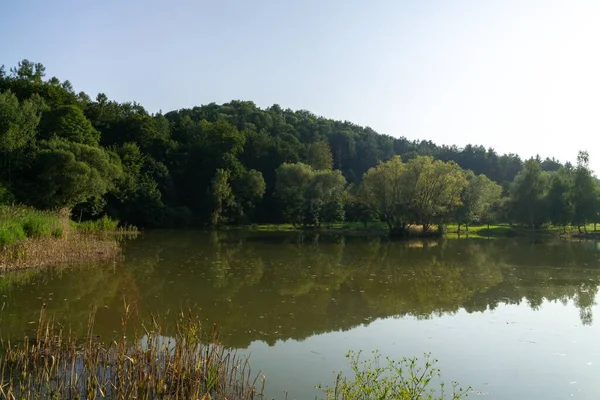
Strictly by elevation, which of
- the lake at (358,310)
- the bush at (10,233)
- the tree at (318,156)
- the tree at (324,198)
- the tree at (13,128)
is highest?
the tree at (318,156)

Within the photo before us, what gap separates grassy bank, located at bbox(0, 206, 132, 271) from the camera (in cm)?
2017

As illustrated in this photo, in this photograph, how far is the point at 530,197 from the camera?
205 ft

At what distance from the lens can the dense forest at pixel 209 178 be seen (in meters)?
40.9

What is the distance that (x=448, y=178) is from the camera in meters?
52.5

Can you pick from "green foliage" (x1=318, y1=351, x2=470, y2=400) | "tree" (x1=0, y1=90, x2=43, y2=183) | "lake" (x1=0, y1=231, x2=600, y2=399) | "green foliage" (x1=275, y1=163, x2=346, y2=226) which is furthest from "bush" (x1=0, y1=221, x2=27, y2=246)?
"green foliage" (x1=275, y1=163, x2=346, y2=226)

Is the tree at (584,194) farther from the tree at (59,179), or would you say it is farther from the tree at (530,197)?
the tree at (59,179)

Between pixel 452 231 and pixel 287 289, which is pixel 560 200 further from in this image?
pixel 287 289

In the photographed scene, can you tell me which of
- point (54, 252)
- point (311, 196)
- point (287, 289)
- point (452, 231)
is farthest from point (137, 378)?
point (452, 231)

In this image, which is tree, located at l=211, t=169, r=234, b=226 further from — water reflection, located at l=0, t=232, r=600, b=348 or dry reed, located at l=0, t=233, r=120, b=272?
dry reed, located at l=0, t=233, r=120, b=272

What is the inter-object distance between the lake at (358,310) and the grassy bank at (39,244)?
1097 millimetres

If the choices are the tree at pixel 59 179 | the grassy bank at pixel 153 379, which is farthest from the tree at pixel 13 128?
the grassy bank at pixel 153 379

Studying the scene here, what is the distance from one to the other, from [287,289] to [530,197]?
174 feet

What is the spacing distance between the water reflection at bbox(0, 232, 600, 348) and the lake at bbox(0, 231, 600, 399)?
60 mm

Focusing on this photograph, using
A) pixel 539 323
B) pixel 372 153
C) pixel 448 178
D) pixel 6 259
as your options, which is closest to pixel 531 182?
pixel 448 178
